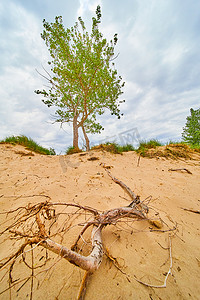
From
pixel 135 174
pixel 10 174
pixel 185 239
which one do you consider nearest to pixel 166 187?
pixel 135 174

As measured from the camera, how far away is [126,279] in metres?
0.85

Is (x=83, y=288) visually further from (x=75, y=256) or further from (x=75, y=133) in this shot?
(x=75, y=133)

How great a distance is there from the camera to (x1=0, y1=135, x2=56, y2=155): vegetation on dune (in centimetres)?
654

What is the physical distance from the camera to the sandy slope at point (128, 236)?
31.3 inches

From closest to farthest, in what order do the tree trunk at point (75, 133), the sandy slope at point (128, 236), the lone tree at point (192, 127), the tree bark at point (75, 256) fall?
the tree bark at point (75, 256), the sandy slope at point (128, 236), the tree trunk at point (75, 133), the lone tree at point (192, 127)

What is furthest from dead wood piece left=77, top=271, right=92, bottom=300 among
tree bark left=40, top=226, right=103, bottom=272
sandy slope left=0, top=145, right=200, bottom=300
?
tree bark left=40, top=226, right=103, bottom=272

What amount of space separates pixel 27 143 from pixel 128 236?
761 cm

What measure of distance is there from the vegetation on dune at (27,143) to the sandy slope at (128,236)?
3.37 metres

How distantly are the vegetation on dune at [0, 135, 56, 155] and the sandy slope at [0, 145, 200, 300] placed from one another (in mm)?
3370

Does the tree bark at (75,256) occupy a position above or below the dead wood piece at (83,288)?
above

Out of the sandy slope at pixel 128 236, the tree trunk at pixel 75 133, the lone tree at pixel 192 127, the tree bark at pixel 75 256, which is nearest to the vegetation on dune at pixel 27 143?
the tree trunk at pixel 75 133

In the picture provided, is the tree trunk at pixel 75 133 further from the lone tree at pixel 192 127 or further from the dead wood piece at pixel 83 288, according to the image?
the lone tree at pixel 192 127

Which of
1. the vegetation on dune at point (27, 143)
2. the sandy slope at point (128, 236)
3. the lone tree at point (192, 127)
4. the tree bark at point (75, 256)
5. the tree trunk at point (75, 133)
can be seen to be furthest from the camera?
the lone tree at point (192, 127)

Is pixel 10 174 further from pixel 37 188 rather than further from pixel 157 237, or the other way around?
pixel 157 237
